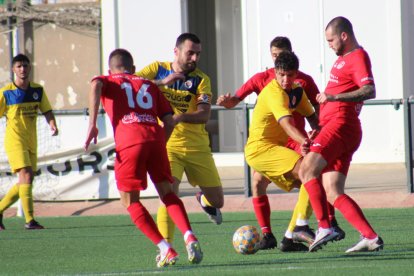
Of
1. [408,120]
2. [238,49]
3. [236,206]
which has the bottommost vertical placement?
[236,206]

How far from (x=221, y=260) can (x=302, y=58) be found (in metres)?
10.6

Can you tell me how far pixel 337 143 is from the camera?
945cm

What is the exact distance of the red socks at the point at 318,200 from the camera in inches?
367

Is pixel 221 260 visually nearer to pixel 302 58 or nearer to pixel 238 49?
pixel 302 58

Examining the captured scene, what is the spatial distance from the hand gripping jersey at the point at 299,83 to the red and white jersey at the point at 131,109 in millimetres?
1666

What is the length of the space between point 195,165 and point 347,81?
5.79ft

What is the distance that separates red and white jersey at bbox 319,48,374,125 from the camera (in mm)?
9445

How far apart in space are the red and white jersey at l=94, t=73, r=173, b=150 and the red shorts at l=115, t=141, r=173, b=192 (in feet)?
0.19

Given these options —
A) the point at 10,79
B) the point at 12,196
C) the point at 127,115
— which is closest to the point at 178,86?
the point at 127,115

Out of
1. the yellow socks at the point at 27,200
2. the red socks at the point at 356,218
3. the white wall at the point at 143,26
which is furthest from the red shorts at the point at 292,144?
the white wall at the point at 143,26

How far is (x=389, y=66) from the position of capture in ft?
63.3

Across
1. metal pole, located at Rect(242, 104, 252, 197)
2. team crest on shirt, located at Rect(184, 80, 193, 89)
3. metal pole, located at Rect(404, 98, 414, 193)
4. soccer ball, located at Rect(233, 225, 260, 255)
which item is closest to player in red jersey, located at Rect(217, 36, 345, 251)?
soccer ball, located at Rect(233, 225, 260, 255)

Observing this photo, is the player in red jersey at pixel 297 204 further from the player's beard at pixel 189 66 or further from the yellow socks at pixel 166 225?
the yellow socks at pixel 166 225

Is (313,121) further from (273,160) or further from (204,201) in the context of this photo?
(204,201)
